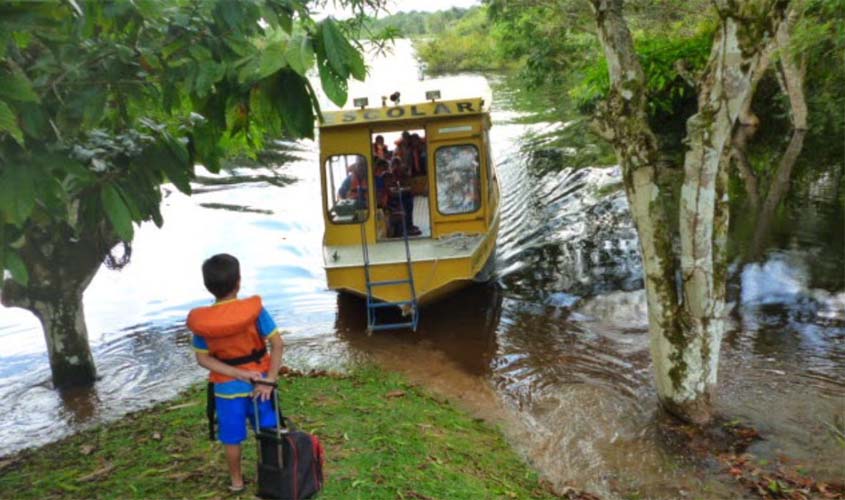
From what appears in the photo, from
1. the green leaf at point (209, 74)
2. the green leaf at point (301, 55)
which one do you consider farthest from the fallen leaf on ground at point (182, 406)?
the green leaf at point (301, 55)

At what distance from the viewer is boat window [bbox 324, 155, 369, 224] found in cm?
1148

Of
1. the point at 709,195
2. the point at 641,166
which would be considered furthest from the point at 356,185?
the point at 709,195

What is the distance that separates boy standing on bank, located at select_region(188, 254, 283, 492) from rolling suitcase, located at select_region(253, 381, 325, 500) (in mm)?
129

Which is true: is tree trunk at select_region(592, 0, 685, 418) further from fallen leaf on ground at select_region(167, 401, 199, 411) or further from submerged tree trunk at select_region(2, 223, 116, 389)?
submerged tree trunk at select_region(2, 223, 116, 389)

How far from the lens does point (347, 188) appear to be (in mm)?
11711

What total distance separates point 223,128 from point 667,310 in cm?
480

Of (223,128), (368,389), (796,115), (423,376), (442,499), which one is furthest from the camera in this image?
(796,115)

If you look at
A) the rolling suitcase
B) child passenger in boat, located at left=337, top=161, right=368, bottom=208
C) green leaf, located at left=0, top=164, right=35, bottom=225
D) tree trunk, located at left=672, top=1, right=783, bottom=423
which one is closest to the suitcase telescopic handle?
the rolling suitcase

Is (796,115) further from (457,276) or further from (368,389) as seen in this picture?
(368,389)

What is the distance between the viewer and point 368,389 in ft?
26.4

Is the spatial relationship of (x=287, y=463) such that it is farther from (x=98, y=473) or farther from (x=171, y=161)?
(x=98, y=473)

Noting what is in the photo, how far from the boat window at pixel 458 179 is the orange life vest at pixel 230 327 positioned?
765 centimetres

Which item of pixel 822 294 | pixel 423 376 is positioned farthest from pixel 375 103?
pixel 822 294

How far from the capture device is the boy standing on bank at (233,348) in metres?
4.05
